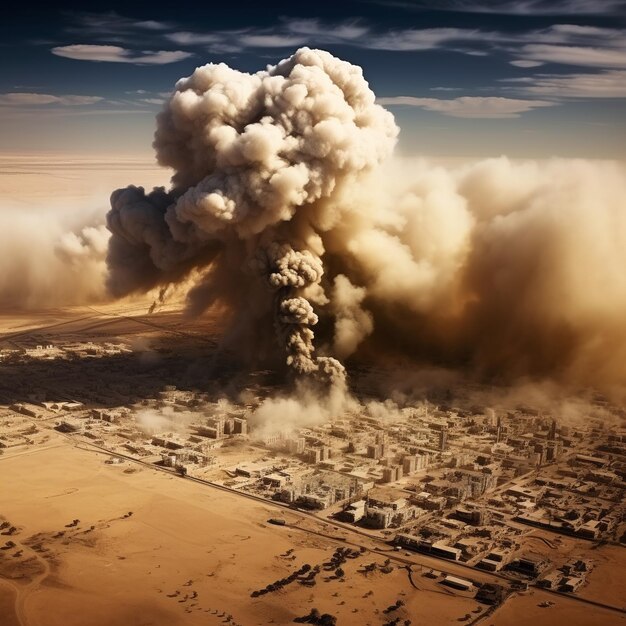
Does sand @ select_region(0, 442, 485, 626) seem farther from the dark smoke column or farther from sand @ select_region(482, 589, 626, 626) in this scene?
the dark smoke column

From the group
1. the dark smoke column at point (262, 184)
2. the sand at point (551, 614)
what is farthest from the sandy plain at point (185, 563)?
the dark smoke column at point (262, 184)

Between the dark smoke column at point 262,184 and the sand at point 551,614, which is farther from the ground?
the dark smoke column at point 262,184

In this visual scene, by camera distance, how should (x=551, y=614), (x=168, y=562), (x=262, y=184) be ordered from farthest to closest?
1. (x=262, y=184)
2. (x=168, y=562)
3. (x=551, y=614)

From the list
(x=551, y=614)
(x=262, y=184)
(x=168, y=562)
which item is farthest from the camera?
(x=262, y=184)

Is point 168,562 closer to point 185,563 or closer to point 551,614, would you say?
point 185,563

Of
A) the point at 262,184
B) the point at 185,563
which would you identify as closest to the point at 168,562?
the point at 185,563

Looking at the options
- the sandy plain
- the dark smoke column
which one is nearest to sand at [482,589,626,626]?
the sandy plain

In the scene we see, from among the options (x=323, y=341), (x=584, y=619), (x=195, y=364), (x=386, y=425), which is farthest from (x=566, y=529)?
(x=195, y=364)

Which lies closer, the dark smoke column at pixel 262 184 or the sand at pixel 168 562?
the sand at pixel 168 562

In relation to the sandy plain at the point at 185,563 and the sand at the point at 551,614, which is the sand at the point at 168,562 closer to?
the sandy plain at the point at 185,563
